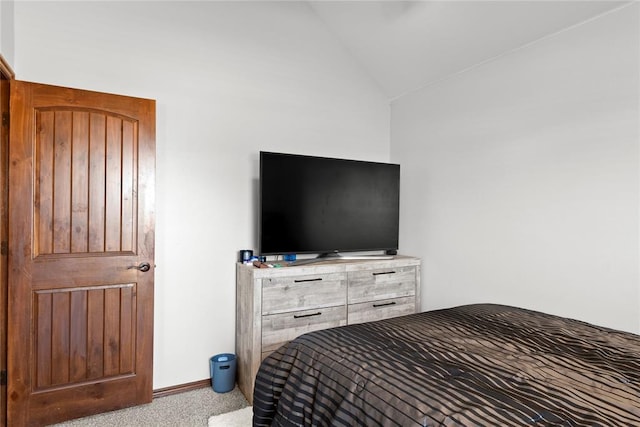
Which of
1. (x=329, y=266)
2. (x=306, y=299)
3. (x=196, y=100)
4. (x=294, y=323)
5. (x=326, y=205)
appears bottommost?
(x=294, y=323)

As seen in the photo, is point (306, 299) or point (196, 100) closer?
point (306, 299)

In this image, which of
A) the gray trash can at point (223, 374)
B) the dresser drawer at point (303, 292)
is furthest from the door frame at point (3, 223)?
the dresser drawer at point (303, 292)

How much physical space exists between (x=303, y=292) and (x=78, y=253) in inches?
58.2

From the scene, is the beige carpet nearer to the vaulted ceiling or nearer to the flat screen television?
the flat screen television

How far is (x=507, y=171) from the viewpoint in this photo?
2.70 metres

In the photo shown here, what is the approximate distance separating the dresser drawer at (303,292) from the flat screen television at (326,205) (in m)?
0.29

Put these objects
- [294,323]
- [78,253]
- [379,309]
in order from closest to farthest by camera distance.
→ [78,253] < [294,323] < [379,309]

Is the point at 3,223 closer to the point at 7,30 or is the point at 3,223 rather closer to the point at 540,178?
the point at 7,30

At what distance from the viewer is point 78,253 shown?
2.33 meters

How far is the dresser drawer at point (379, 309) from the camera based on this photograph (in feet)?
9.61

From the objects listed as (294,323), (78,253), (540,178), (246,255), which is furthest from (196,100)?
(540,178)

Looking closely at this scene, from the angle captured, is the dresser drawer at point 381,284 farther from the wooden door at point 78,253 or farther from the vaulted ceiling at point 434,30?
the vaulted ceiling at point 434,30

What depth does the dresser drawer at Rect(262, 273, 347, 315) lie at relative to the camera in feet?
8.46

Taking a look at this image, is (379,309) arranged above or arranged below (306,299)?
below
